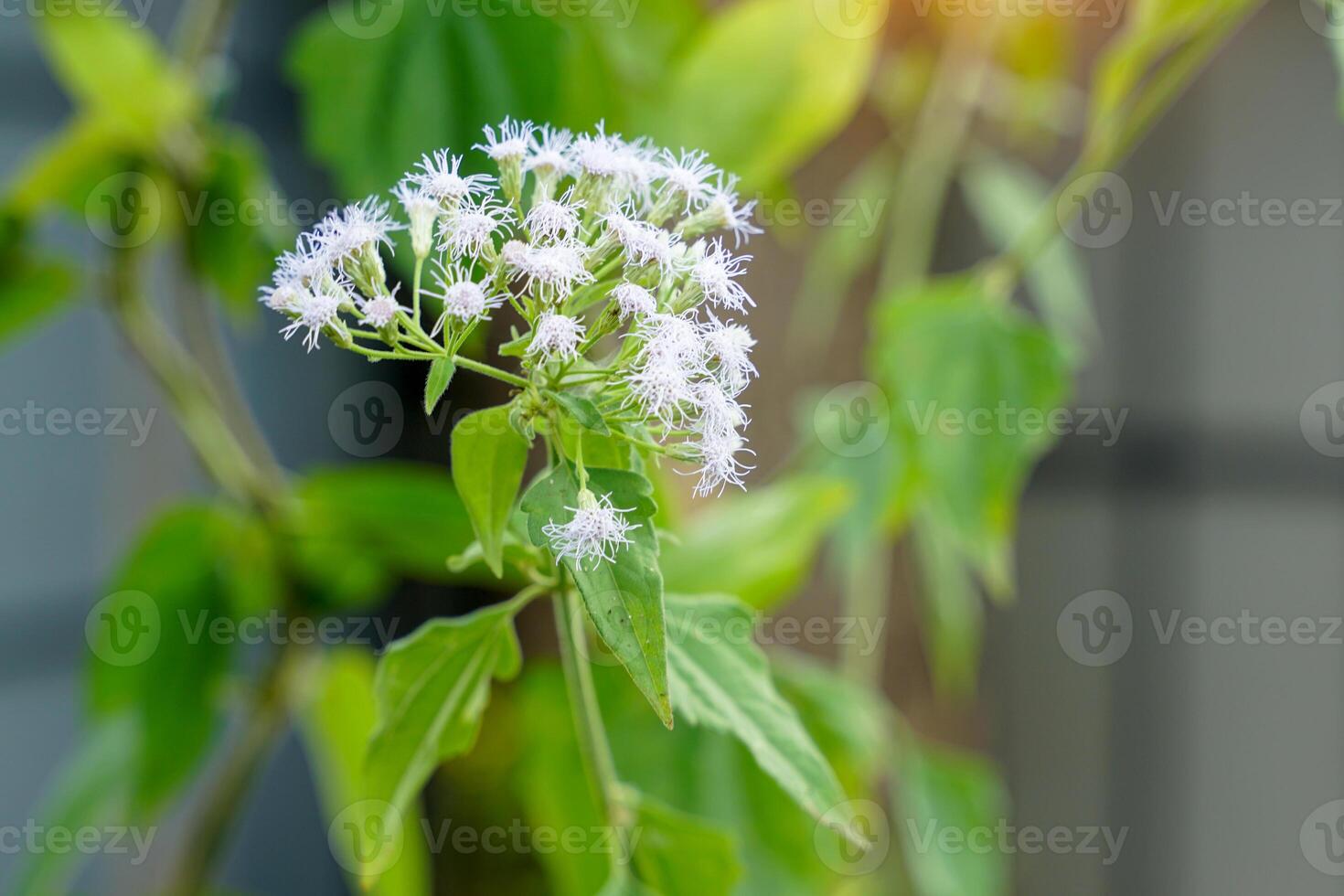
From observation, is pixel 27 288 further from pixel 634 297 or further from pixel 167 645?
pixel 634 297

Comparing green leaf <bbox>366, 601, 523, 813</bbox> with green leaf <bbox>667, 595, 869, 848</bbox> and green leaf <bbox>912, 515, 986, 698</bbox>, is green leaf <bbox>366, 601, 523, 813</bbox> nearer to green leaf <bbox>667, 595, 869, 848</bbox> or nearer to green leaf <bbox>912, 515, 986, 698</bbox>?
green leaf <bbox>667, 595, 869, 848</bbox>

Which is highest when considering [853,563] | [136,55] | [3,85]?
[3,85]

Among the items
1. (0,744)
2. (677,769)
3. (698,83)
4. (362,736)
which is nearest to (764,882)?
(677,769)

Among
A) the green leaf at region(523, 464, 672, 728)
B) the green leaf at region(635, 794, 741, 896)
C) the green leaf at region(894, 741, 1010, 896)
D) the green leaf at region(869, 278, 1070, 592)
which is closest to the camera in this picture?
the green leaf at region(523, 464, 672, 728)

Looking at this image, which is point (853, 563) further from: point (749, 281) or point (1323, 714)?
point (1323, 714)

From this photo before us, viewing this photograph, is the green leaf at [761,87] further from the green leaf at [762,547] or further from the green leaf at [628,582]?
the green leaf at [628,582]

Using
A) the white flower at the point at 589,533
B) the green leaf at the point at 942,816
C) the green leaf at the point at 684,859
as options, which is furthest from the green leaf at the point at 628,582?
the green leaf at the point at 942,816

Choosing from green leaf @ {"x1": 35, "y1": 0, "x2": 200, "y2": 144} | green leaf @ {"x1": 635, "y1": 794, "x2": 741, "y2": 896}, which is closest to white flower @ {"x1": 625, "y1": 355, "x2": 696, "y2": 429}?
green leaf @ {"x1": 635, "y1": 794, "x2": 741, "y2": 896}
